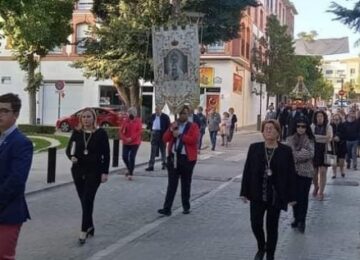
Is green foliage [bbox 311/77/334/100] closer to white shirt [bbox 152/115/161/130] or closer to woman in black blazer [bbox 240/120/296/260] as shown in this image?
white shirt [bbox 152/115/161/130]

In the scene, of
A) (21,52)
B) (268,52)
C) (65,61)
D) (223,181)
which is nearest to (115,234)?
(223,181)

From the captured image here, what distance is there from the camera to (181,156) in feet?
34.6

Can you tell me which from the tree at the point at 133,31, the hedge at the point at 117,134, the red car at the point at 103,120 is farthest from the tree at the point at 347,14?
the red car at the point at 103,120

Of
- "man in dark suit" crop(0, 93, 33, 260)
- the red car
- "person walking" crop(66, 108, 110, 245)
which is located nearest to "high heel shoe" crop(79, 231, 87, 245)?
"person walking" crop(66, 108, 110, 245)

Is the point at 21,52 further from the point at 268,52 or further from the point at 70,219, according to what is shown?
the point at 70,219

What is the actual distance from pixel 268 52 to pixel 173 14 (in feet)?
86.4

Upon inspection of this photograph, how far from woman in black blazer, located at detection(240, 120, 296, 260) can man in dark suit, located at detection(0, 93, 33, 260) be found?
2879 mm

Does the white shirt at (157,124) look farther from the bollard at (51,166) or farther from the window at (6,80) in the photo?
the window at (6,80)

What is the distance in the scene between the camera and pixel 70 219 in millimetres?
9977

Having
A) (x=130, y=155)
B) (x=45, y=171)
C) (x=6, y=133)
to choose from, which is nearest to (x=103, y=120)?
(x=45, y=171)

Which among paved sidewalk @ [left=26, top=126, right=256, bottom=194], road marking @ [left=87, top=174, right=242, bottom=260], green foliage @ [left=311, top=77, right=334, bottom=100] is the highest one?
green foliage @ [left=311, top=77, right=334, bottom=100]

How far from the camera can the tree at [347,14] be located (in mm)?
11227

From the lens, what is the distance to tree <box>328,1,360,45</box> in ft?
36.8

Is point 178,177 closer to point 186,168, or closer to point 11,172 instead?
point 186,168
